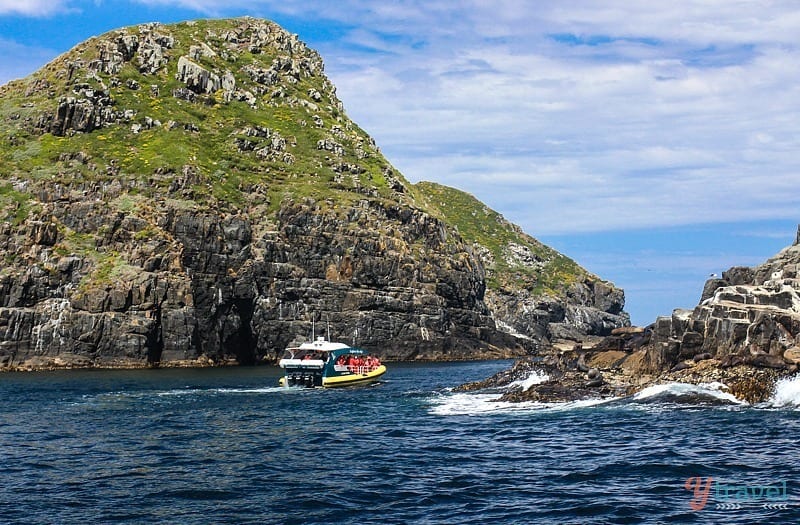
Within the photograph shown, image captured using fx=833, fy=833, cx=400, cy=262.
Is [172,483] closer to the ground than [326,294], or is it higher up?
closer to the ground

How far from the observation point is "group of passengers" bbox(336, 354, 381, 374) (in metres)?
99.1

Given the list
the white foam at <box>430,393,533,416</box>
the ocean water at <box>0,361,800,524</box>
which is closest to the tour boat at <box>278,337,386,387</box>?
the ocean water at <box>0,361,800,524</box>

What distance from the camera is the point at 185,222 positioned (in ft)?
488

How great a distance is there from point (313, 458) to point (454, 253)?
14113 cm

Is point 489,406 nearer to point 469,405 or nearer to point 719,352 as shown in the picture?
point 469,405

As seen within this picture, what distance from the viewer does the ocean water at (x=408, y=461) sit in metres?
31.6

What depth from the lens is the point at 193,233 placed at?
487 feet

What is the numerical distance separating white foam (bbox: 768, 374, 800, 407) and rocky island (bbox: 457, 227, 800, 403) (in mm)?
421

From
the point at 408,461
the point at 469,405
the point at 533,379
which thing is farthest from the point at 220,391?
the point at 408,461

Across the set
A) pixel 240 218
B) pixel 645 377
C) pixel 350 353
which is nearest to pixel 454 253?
pixel 240 218

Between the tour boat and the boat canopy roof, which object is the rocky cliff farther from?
the tour boat

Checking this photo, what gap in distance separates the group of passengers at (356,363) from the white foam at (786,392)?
51911 mm

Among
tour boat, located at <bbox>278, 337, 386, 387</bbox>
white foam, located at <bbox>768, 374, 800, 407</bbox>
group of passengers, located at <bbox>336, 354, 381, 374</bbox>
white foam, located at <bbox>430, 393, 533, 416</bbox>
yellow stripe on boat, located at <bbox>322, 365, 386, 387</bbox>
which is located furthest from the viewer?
group of passengers, located at <bbox>336, 354, 381, 374</bbox>

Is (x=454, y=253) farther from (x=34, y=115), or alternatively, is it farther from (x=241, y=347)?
(x=34, y=115)
